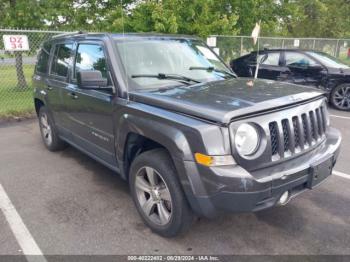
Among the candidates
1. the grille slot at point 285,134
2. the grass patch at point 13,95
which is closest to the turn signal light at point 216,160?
the grille slot at point 285,134

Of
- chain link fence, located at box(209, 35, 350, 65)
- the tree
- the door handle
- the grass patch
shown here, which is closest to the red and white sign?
the grass patch

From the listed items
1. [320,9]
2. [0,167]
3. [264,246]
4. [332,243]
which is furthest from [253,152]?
[320,9]

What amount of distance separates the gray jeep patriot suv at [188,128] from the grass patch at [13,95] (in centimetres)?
454

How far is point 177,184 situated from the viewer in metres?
2.88

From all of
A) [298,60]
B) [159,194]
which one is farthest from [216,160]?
[298,60]

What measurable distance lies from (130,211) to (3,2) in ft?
32.8

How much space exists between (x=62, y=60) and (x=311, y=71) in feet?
22.5

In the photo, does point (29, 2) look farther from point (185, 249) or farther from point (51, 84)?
point (185, 249)

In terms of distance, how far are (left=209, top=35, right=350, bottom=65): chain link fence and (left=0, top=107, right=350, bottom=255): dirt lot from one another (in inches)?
302

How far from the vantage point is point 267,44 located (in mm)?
15039

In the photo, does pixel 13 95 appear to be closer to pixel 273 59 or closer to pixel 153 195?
pixel 273 59

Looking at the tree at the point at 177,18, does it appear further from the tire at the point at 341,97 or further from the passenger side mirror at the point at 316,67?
the tire at the point at 341,97

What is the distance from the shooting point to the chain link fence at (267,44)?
12.1m

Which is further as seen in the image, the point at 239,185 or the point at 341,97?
the point at 341,97
